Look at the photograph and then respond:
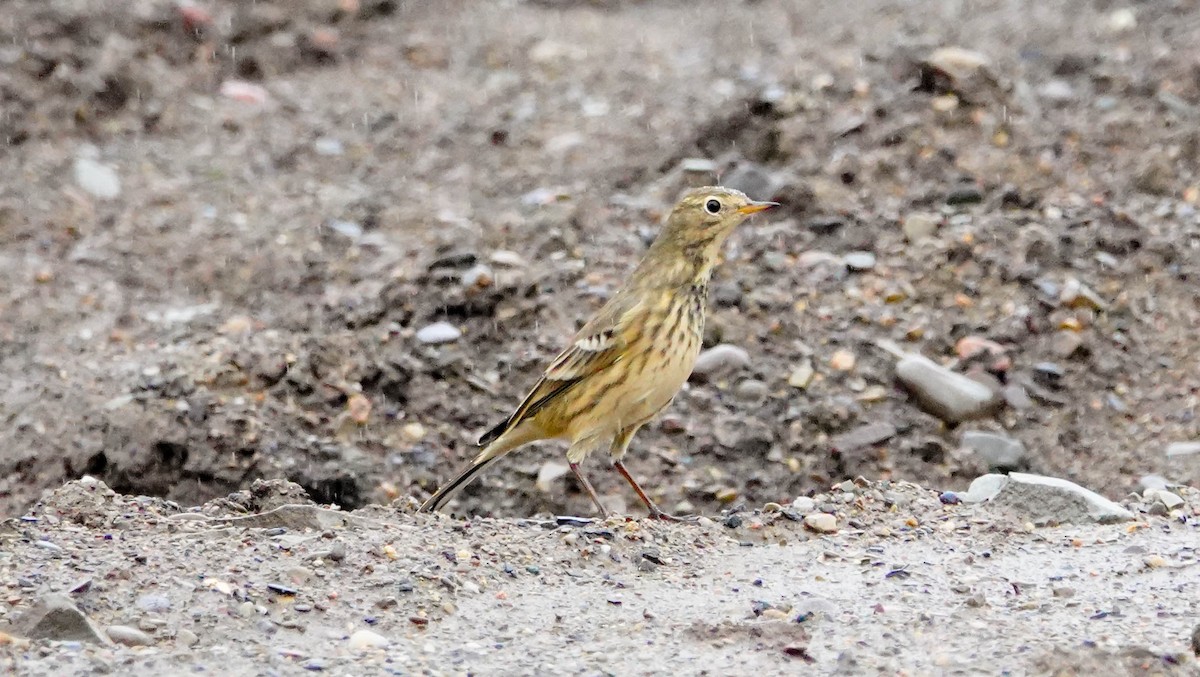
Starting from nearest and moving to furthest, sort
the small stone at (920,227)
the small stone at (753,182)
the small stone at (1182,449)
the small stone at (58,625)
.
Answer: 1. the small stone at (58,625)
2. the small stone at (1182,449)
3. the small stone at (920,227)
4. the small stone at (753,182)

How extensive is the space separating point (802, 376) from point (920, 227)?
1.44 meters

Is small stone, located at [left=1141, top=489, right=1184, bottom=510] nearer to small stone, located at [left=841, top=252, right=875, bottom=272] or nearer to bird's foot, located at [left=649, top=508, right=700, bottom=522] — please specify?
bird's foot, located at [left=649, top=508, right=700, bottom=522]

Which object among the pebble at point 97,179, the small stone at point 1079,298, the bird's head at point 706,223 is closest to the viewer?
the bird's head at point 706,223

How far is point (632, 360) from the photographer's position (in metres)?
6.59

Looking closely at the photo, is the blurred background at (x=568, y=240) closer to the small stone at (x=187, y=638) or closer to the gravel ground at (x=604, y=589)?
the gravel ground at (x=604, y=589)

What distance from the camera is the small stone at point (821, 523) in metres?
5.95

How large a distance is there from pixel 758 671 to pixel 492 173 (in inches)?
254

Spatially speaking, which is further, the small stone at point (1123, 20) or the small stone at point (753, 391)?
the small stone at point (1123, 20)

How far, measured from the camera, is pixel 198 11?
41.5ft

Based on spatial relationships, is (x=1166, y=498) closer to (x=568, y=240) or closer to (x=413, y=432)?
(x=413, y=432)

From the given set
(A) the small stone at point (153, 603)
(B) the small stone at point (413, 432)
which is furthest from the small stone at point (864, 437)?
(A) the small stone at point (153, 603)

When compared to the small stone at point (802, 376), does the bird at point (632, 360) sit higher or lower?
higher

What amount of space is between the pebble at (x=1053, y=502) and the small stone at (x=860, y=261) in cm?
252

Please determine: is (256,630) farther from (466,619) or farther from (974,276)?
(974,276)
